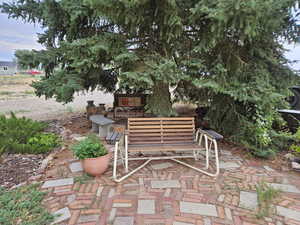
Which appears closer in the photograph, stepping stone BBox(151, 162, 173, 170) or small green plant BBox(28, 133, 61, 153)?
stepping stone BBox(151, 162, 173, 170)

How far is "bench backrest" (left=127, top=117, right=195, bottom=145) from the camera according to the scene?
289 cm

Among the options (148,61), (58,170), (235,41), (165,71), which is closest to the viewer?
(58,170)

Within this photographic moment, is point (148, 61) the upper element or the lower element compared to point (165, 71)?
upper

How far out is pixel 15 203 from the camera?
197 cm

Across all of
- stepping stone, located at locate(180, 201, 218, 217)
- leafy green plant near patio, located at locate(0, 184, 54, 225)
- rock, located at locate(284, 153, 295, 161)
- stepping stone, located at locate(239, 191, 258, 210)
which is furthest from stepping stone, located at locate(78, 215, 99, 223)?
rock, located at locate(284, 153, 295, 161)

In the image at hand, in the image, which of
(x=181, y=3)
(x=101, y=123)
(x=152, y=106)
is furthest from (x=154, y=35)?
(x=101, y=123)

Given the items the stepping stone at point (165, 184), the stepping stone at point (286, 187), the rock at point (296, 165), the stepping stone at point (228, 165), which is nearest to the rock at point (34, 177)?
the stepping stone at point (165, 184)

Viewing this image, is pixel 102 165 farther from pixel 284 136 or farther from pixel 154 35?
pixel 284 136

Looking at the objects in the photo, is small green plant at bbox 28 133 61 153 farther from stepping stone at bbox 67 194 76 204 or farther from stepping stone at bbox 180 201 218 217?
stepping stone at bbox 180 201 218 217

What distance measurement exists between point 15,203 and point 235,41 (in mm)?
4169

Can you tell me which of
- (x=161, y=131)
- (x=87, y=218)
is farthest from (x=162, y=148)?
(x=87, y=218)

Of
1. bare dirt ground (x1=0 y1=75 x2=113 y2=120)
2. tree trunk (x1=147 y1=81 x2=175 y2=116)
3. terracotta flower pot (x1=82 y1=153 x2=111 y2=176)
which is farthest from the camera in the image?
bare dirt ground (x1=0 y1=75 x2=113 y2=120)

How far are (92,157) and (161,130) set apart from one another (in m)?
1.12

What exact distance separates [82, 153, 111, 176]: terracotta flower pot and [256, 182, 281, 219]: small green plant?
74.0 inches
